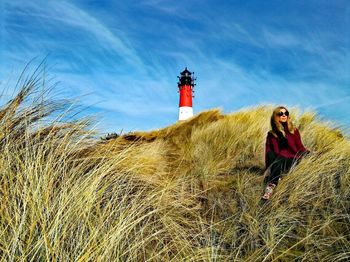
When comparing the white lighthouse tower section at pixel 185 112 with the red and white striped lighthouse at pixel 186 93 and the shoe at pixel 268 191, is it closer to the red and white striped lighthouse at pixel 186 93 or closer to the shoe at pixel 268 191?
the red and white striped lighthouse at pixel 186 93

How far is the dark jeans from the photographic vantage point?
5.19m

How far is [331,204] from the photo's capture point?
4121mm

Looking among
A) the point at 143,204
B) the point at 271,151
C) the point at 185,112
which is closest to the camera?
the point at 143,204

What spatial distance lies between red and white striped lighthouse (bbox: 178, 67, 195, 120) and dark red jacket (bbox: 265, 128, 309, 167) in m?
20.1

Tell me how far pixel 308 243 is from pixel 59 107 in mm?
2628

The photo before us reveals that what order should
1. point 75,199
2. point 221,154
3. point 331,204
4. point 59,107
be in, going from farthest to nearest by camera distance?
point 221,154 → point 59,107 → point 331,204 → point 75,199

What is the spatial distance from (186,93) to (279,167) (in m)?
22.9

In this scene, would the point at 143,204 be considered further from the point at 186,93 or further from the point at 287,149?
the point at 186,93

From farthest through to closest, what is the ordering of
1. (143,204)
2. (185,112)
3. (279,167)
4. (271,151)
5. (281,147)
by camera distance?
1. (185,112)
2. (281,147)
3. (271,151)
4. (279,167)
5. (143,204)

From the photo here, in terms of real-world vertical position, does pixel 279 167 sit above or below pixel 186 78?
below

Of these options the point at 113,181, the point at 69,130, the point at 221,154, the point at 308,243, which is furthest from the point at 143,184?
the point at 221,154

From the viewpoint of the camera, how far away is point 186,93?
28.1 meters

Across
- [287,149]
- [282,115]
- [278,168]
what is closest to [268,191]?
[278,168]

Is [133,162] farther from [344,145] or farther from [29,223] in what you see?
[344,145]
